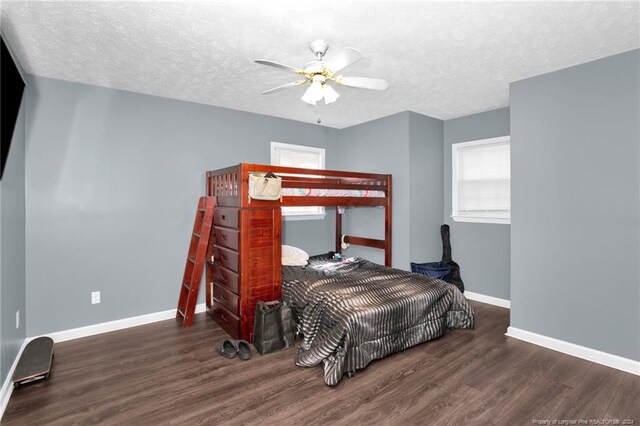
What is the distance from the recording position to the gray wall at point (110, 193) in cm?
318

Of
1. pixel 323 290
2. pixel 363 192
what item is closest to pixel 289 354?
pixel 323 290

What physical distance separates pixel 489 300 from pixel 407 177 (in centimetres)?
195

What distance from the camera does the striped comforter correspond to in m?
2.61

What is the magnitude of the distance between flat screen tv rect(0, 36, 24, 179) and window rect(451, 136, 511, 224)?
469 cm

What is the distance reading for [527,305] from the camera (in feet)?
10.8

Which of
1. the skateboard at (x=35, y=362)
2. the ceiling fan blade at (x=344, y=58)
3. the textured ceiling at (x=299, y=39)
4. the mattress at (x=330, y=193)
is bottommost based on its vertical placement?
the skateboard at (x=35, y=362)

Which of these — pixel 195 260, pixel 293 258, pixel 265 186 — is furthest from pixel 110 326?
pixel 265 186

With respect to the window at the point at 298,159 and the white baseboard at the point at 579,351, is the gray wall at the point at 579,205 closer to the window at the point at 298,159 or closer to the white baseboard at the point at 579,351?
the white baseboard at the point at 579,351

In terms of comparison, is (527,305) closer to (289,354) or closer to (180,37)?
(289,354)

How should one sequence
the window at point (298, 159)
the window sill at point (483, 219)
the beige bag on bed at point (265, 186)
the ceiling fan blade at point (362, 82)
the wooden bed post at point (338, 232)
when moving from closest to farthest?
the ceiling fan blade at point (362, 82) → the beige bag on bed at point (265, 186) → the window sill at point (483, 219) → the window at point (298, 159) → the wooden bed post at point (338, 232)

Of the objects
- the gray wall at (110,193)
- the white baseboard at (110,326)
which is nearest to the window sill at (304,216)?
the gray wall at (110,193)

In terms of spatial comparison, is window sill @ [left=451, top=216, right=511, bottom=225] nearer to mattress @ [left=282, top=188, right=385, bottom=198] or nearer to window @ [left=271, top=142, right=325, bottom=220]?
mattress @ [left=282, top=188, right=385, bottom=198]

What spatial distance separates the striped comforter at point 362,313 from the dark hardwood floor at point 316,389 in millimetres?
130

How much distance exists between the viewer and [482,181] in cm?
448
